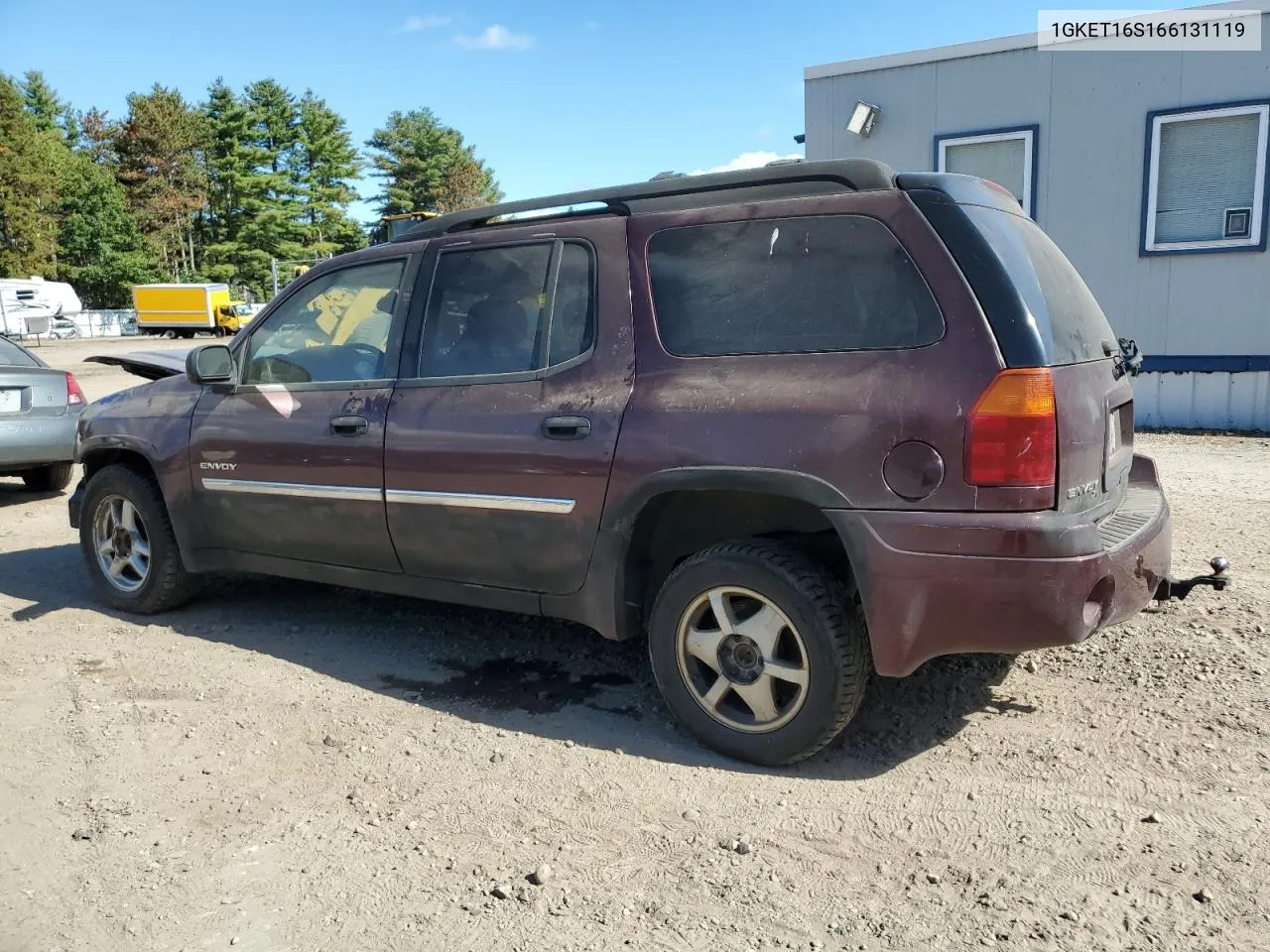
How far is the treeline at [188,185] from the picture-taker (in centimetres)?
5744

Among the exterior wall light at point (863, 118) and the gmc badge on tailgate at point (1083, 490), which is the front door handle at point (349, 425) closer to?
the gmc badge on tailgate at point (1083, 490)

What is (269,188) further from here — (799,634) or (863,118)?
(799,634)

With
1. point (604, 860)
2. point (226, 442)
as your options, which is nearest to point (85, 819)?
point (604, 860)

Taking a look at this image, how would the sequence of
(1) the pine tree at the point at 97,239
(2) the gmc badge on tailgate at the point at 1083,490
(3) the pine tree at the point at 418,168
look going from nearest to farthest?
(2) the gmc badge on tailgate at the point at 1083,490, (1) the pine tree at the point at 97,239, (3) the pine tree at the point at 418,168

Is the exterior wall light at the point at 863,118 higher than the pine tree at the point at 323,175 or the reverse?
the reverse

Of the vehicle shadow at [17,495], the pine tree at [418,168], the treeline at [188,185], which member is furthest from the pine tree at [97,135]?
the vehicle shadow at [17,495]

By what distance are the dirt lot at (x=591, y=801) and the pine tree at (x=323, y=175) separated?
70440mm

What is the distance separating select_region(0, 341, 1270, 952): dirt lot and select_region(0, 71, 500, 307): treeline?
210 feet

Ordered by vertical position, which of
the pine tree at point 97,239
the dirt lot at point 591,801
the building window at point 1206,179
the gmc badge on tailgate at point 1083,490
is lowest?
the dirt lot at point 591,801

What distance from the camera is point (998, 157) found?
1136 cm

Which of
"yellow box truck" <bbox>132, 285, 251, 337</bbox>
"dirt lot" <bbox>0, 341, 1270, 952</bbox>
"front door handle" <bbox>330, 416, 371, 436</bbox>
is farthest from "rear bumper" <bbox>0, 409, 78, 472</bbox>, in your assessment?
"yellow box truck" <bbox>132, 285, 251, 337</bbox>

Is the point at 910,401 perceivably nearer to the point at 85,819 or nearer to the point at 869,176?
the point at 869,176

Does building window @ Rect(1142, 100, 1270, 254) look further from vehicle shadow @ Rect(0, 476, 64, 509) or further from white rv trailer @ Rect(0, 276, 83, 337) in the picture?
white rv trailer @ Rect(0, 276, 83, 337)

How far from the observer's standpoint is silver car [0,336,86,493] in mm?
7789
